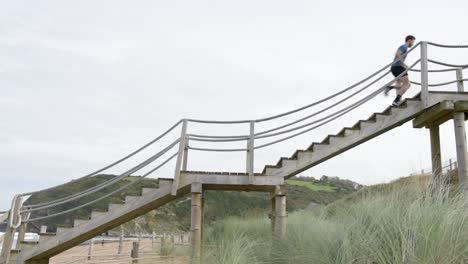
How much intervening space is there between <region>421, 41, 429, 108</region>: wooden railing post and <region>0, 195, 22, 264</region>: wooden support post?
8.13 meters

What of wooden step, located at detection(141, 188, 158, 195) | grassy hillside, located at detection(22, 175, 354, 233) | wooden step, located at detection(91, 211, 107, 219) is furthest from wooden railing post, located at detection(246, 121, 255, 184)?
grassy hillside, located at detection(22, 175, 354, 233)

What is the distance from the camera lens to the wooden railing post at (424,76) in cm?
918

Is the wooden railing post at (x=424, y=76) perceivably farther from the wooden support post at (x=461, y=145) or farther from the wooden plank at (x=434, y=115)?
the wooden support post at (x=461, y=145)

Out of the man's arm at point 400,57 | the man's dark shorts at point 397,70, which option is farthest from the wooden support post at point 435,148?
the man's arm at point 400,57

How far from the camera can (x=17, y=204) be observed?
836 cm

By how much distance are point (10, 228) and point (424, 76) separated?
8.52 meters

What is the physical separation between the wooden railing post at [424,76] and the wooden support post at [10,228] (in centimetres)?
813

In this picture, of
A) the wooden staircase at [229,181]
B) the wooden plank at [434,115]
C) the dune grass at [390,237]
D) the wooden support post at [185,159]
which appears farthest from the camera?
the wooden plank at [434,115]

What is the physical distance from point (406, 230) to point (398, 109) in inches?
198

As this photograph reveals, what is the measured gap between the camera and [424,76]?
9.18 meters

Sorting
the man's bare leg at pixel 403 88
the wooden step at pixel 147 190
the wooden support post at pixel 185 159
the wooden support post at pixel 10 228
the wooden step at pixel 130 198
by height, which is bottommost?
the wooden support post at pixel 10 228

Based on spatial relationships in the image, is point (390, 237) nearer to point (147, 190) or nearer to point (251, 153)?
point (251, 153)

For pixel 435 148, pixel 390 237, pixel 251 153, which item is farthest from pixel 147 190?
pixel 435 148

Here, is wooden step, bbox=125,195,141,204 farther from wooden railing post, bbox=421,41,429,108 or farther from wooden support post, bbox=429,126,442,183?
wooden support post, bbox=429,126,442,183
